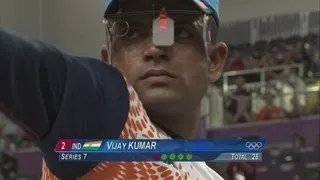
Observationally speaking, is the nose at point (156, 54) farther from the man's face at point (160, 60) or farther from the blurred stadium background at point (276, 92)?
the blurred stadium background at point (276, 92)

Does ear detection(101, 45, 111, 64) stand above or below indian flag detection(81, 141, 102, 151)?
above

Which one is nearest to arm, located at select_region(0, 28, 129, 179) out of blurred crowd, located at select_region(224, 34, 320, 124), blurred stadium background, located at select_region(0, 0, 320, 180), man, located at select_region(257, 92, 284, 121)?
blurred stadium background, located at select_region(0, 0, 320, 180)

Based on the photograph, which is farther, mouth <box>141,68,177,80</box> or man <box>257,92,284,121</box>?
man <box>257,92,284,121</box>

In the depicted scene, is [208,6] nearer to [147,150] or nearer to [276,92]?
[147,150]

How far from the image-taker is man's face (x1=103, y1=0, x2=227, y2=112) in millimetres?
536

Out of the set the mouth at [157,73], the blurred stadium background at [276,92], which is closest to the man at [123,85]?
the mouth at [157,73]

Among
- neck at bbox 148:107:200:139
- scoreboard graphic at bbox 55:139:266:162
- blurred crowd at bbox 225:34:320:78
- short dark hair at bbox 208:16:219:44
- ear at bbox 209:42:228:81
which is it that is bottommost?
blurred crowd at bbox 225:34:320:78

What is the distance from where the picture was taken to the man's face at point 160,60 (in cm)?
54

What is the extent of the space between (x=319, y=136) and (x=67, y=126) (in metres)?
2.86

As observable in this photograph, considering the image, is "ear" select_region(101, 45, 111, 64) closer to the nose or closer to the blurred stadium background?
the nose

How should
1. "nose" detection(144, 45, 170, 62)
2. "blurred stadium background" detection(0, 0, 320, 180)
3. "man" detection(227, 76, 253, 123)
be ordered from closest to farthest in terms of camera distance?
1. "nose" detection(144, 45, 170, 62)
2. "blurred stadium background" detection(0, 0, 320, 180)
3. "man" detection(227, 76, 253, 123)

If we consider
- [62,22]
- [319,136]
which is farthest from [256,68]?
[62,22]

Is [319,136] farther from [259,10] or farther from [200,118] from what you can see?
[200,118]

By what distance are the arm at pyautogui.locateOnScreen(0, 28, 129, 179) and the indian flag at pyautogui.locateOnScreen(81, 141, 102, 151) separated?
0.01 metres
